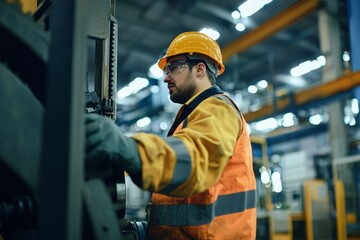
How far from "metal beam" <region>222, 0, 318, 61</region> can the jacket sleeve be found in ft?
22.6

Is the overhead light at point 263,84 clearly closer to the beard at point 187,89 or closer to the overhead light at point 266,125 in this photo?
the overhead light at point 266,125

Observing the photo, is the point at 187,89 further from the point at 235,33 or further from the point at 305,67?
the point at 305,67

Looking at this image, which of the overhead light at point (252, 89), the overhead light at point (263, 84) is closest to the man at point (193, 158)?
the overhead light at point (263, 84)

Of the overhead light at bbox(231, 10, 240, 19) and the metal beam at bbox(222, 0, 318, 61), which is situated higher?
the overhead light at bbox(231, 10, 240, 19)

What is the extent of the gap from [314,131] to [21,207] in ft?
38.9

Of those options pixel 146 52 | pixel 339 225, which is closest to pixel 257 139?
pixel 339 225

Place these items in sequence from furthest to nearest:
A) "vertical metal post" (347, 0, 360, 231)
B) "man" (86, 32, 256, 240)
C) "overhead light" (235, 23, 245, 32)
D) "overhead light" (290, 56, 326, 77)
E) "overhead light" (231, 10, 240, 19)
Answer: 1. "overhead light" (290, 56, 326, 77)
2. "overhead light" (235, 23, 245, 32)
3. "overhead light" (231, 10, 240, 19)
4. "vertical metal post" (347, 0, 360, 231)
5. "man" (86, 32, 256, 240)

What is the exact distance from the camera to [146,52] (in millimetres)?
12086

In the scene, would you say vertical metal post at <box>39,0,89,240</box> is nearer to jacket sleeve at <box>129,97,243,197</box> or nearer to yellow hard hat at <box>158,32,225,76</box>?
jacket sleeve at <box>129,97,243,197</box>

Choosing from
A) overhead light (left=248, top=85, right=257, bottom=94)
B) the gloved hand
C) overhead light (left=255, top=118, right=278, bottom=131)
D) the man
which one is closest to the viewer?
the gloved hand

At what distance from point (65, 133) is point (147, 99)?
9.74 meters

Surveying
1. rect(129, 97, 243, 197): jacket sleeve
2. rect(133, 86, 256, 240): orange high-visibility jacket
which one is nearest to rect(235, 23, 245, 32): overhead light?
rect(133, 86, 256, 240): orange high-visibility jacket

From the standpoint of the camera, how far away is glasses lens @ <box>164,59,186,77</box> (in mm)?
2219

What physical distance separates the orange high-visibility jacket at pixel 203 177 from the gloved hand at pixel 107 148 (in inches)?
1.6
